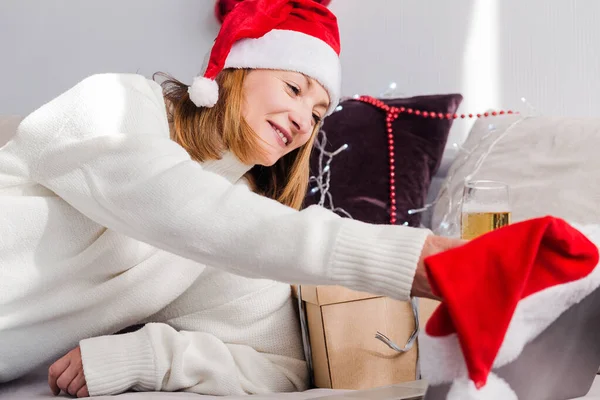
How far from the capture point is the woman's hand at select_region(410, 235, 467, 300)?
724mm

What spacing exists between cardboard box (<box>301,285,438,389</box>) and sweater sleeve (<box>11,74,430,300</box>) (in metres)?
0.39

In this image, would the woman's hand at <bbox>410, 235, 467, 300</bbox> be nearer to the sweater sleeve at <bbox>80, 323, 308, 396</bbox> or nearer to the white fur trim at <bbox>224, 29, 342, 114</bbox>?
the sweater sleeve at <bbox>80, 323, 308, 396</bbox>

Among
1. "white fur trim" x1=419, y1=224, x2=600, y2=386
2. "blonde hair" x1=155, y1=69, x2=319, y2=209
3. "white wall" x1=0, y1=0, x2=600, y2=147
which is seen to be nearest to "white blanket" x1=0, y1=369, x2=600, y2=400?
"white fur trim" x1=419, y1=224, x2=600, y2=386

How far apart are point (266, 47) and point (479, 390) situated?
97 centimetres

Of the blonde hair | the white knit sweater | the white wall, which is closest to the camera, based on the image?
the white knit sweater

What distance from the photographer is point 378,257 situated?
0.75 m

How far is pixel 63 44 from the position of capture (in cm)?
224

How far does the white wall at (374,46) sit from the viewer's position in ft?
6.97

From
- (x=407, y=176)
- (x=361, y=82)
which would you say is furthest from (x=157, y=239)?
(x=361, y=82)

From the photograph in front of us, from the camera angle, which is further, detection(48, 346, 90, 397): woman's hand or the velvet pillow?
the velvet pillow

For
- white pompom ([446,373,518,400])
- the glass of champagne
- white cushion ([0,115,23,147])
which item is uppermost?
white cushion ([0,115,23,147])

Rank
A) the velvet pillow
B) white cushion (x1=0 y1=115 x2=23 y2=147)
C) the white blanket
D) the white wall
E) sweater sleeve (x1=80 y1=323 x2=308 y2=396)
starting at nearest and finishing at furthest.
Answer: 1. the white blanket
2. sweater sleeve (x1=80 y1=323 x2=308 y2=396)
3. white cushion (x1=0 y1=115 x2=23 y2=147)
4. the velvet pillow
5. the white wall

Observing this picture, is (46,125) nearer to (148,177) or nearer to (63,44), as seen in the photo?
(148,177)

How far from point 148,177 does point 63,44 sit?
4.99ft
